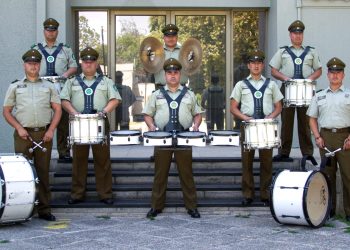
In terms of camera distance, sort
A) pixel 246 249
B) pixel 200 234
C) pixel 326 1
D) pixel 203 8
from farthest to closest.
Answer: pixel 203 8 < pixel 326 1 < pixel 200 234 < pixel 246 249

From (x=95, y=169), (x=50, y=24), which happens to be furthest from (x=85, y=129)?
(x=50, y=24)

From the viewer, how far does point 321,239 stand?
789cm

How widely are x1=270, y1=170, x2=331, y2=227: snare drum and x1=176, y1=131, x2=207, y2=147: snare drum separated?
39.4 inches

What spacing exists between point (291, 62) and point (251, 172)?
1.79 m

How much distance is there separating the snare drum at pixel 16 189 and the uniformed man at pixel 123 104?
216 inches

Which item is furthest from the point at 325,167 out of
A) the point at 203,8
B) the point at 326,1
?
the point at 203,8

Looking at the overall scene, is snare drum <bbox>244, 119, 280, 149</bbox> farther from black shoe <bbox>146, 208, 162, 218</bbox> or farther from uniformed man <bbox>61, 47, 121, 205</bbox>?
uniformed man <bbox>61, 47, 121, 205</bbox>

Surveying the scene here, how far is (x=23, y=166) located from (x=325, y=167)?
3816 mm

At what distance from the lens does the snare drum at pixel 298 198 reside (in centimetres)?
816

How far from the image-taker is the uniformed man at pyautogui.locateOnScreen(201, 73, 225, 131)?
13.9 m

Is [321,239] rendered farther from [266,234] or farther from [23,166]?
[23,166]

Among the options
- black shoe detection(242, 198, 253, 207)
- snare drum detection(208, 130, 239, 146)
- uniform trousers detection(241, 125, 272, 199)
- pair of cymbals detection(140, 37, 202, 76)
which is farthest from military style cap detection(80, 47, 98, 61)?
black shoe detection(242, 198, 253, 207)

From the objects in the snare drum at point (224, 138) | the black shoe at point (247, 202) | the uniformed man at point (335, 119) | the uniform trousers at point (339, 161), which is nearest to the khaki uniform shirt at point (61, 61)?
the snare drum at point (224, 138)

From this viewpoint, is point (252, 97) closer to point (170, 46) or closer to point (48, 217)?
point (170, 46)
